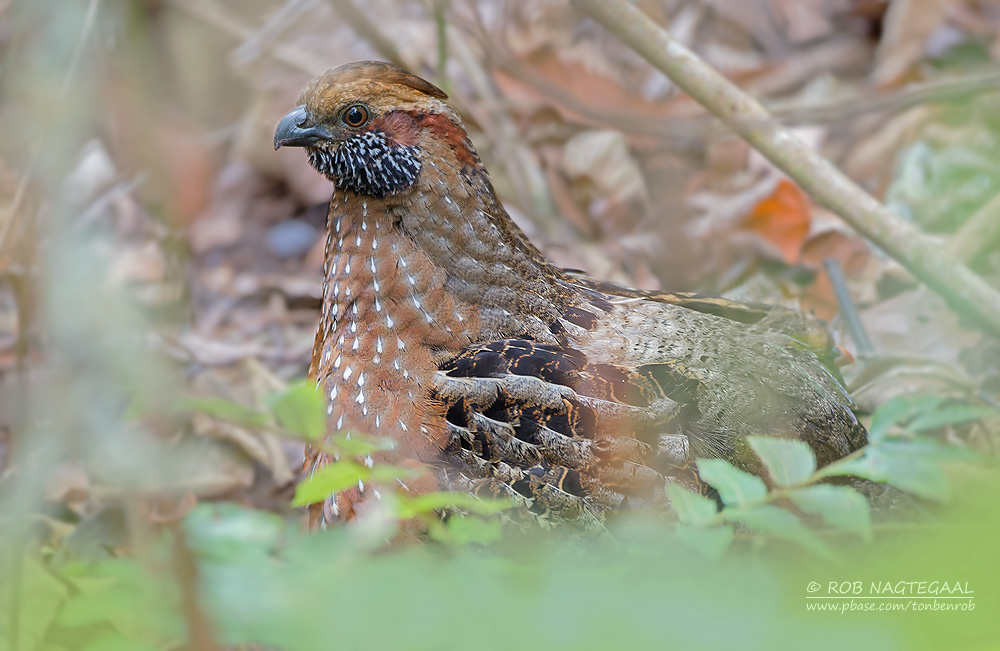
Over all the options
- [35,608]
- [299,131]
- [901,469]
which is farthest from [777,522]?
[299,131]

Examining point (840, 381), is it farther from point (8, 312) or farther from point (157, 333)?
point (8, 312)

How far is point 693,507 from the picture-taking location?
184 cm

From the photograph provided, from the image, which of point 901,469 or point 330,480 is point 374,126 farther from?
point 901,469

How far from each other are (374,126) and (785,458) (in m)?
2.09

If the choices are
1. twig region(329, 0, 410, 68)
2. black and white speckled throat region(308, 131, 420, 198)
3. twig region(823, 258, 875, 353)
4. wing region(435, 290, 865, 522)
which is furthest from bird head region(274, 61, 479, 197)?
twig region(823, 258, 875, 353)

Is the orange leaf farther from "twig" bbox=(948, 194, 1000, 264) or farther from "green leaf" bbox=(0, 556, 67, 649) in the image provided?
"green leaf" bbox=(0, 556, 67, 649)

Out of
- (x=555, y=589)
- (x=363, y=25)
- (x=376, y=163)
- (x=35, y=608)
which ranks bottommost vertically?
(x=35, y=608)

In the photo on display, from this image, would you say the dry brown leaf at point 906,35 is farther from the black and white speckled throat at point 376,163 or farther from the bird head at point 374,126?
the black and white speckled throat at point 376,163

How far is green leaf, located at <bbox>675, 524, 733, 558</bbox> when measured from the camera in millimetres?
1650

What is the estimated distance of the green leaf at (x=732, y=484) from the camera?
183 cm

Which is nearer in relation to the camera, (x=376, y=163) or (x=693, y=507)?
(x=693, y=507)

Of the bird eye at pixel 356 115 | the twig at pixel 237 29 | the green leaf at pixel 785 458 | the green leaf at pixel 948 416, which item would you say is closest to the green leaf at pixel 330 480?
the green leaf at pixel 785 458

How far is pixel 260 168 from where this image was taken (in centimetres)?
677

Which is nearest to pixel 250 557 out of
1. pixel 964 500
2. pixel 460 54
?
pixel 964 500
